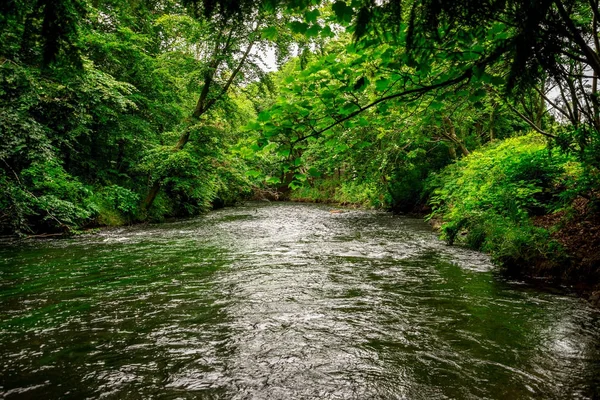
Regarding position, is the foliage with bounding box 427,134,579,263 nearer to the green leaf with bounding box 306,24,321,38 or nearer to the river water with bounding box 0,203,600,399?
the river water with bounding box 0,203,600,399

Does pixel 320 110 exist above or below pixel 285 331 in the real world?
above

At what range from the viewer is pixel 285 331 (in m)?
4.37

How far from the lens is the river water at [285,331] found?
10.4 ft

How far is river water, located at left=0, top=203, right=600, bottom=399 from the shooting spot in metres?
3.18

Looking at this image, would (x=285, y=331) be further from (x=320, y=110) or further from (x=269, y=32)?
(x=269, y=32)

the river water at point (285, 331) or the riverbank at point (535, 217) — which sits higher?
the riverbank at point (535, 217)

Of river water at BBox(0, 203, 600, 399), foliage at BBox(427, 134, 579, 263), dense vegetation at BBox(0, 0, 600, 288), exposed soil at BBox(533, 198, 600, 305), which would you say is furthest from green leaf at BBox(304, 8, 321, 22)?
exposed soil at BBox(533, 198, 600, 305)

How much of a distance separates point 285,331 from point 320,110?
278 centimetres

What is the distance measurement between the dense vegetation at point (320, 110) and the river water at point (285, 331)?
1.89 meters

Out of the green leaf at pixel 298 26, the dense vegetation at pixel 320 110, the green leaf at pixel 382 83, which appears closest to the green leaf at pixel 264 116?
the dense vegetation at pixel 320 110

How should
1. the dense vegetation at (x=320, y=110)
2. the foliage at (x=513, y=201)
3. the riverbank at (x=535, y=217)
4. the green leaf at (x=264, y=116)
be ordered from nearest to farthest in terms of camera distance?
the dense vegetation at (x=320, y=110) < the green leaf at (x=264, y=116) < the riverbank at (x=535, y=217) < the foliage at (x=513, y=201)

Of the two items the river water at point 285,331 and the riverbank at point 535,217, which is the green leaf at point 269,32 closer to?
the river water at point 285,331

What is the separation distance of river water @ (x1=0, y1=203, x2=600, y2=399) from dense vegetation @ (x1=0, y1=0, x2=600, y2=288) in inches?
74.5

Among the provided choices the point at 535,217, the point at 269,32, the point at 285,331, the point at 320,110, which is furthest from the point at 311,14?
the point at 535,217
